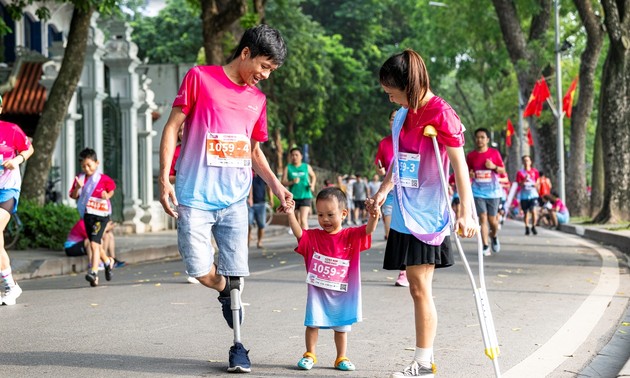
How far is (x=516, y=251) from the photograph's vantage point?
57.0ft

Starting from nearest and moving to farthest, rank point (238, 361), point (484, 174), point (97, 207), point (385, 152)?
point (238, 361), point (385, 152), point (97, 207), point (484, 174)

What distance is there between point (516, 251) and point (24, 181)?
7.99 meters

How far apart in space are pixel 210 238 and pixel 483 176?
949 cm

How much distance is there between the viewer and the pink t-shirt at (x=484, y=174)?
1490cm

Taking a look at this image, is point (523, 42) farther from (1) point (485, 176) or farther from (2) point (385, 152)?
(2) point (385, 152)

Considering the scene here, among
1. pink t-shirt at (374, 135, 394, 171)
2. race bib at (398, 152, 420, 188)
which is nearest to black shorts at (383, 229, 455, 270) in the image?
race bib at (398, 152, 420, 188)

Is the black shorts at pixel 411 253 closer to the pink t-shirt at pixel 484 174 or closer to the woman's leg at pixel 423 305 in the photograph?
the woman's leg at pixel 423 305

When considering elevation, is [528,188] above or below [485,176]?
below

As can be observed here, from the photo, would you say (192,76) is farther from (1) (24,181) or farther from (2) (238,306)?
(1) (24,181)

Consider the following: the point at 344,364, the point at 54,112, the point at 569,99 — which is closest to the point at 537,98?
the point at 569,99

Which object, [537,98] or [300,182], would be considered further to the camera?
[537,98]

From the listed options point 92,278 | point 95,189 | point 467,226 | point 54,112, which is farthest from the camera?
point 54,112

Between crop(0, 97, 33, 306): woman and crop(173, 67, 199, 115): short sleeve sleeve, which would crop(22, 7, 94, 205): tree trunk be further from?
crop(173, 67, 199, 115): short sleeve sleeve

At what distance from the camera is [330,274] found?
621 cm
